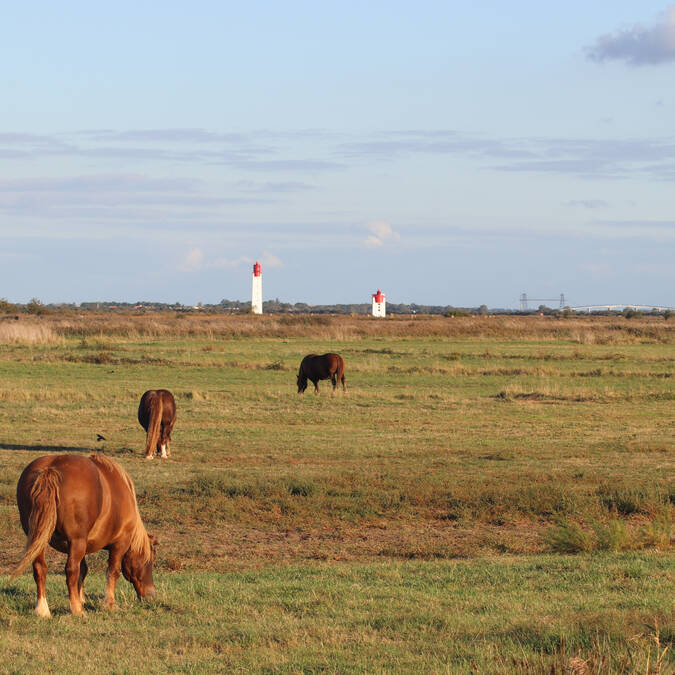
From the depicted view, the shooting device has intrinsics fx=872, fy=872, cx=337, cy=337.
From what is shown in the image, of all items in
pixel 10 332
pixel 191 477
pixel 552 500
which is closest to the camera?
pixel 552 500

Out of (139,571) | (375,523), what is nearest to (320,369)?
(375,523)

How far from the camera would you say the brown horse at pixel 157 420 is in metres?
15.8

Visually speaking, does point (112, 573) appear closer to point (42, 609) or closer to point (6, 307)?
point (42, 609)

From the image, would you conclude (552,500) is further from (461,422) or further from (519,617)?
(461,422)

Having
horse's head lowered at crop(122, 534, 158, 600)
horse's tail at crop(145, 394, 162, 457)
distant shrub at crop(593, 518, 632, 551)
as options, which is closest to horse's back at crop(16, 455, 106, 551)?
horse's head lowered at crop(122, 534, 158, 600)

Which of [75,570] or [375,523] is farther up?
[75,570]

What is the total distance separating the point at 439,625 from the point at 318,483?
704cm

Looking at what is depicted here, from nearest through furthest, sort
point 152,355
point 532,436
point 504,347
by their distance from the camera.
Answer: point 532,436 → point 152,355 → point 504,347

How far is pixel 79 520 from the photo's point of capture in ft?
21.4

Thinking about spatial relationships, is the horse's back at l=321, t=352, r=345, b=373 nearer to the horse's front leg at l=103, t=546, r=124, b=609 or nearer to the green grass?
the green grass

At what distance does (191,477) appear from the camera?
14.3m

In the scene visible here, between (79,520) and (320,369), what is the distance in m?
20.5

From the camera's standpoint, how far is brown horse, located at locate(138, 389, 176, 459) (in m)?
15.8

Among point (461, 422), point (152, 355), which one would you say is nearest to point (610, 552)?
point (461, 422)
